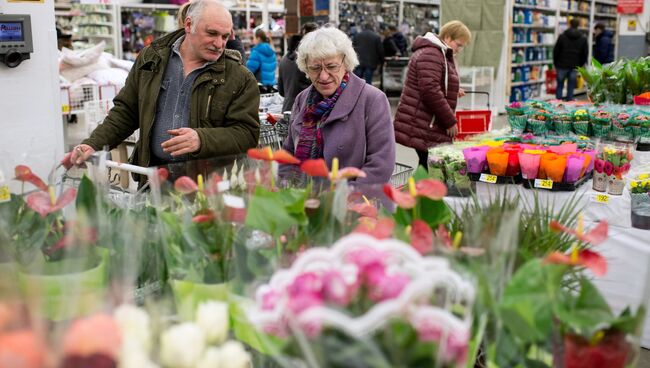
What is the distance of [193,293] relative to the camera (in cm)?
136

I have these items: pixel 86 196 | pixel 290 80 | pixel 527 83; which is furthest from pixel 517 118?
pixel 527 83

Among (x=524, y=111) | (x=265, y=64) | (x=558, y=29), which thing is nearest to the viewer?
(x=524, y=111)

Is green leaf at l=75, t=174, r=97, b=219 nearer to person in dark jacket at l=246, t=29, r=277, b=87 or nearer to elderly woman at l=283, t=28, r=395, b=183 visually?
elderly woman at l=283, t=28, r=395, b=183

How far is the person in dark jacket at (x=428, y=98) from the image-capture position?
16.4 feet

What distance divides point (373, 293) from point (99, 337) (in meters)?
0.37

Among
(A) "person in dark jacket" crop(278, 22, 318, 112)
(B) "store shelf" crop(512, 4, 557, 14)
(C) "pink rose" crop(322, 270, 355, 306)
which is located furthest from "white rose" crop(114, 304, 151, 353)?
(B) "store shelf" crop(512, 4, 557, 14)

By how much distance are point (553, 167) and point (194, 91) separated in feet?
5.55

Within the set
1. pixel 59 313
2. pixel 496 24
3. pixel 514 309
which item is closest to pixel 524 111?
pixel 514 309

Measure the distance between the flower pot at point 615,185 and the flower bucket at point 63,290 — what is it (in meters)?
2.71

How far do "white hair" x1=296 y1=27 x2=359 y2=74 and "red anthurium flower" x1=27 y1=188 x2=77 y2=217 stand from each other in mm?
1348

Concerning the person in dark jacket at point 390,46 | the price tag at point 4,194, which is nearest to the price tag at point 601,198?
the price tag at point 4,194

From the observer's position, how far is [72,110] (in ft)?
23.2

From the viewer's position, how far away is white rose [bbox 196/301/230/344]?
1119mm

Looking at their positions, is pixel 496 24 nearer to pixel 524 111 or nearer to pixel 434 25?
pixel 434 25
